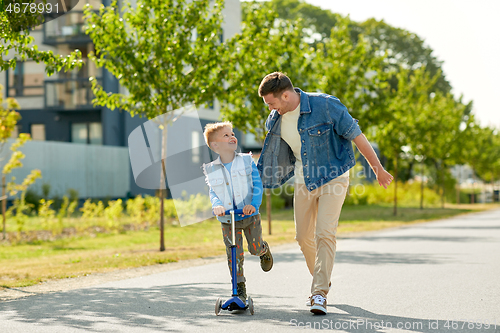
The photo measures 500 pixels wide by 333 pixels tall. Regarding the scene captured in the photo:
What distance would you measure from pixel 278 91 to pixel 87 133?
84.3 feet

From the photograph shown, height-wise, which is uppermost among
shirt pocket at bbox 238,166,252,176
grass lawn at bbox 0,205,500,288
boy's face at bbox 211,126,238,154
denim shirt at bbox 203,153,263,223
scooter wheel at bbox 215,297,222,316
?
boy's face at bbox 211,126,238,154

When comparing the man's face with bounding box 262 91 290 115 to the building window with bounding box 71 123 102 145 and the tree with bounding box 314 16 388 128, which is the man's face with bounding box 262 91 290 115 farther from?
the building window with bounding box 71 123 102 145

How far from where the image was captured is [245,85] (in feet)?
43.1

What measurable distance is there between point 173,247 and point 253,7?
6189mm

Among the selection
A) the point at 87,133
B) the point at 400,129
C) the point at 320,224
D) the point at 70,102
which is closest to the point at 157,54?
the point at 320,224

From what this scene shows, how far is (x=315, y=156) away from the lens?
18.2ft

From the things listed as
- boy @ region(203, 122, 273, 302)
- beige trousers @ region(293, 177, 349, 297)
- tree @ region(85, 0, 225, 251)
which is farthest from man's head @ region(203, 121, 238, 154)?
tree @ region(85, 0, 225, 251)

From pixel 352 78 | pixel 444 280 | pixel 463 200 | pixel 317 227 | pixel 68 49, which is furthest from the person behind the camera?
pixel 463 200

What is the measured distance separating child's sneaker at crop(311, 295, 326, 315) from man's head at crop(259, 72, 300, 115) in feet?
5.66

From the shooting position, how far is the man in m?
5.41

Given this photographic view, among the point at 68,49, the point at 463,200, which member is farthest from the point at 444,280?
the point at 463,200

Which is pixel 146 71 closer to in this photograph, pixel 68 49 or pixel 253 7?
pixel 253 7

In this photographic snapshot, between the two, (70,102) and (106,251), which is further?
(70,102)

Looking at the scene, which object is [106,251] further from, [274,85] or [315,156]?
[274,85]
